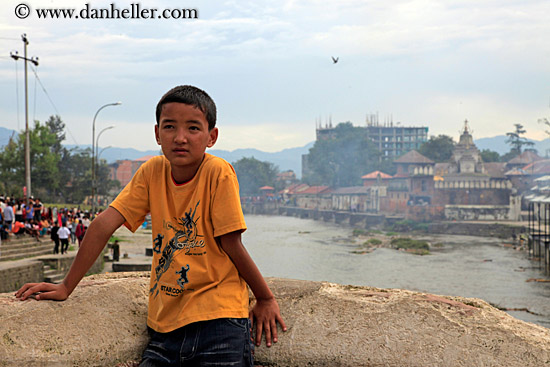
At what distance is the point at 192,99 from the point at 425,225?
167 feet

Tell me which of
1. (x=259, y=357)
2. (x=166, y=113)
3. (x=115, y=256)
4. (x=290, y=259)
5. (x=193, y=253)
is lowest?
(x=290, y=259)

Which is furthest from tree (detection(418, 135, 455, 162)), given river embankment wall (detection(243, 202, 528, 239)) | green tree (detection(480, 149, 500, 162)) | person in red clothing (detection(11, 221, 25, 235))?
person in red clothing (detection(11, 221, 25, 235))

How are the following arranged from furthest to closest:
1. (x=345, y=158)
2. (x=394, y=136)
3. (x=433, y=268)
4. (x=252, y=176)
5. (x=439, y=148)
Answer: (x=394, y=136)
(x=252, y=176)
(x=345, y=158)
(x=439, y=148)
(x=433, y=268)

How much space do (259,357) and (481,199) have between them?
5381cm

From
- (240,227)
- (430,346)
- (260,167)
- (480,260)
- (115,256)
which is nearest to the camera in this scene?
(240,227)

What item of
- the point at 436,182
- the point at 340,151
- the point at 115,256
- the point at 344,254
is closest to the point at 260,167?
the point at 340,151

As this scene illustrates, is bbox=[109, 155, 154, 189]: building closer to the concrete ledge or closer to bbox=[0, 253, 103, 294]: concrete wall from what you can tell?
bbox=[0, 253, 103, 294]: concrete wall

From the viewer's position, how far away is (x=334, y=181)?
8350 centimetres

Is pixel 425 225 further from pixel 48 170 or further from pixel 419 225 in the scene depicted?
pixel 48 170

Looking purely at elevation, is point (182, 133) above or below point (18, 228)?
above

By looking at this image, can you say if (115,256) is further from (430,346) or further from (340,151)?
(340,151)

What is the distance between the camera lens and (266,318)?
220cm

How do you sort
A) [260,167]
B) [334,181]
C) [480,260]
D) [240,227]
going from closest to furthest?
[240,227], [480,260], [334,181], [260,167]

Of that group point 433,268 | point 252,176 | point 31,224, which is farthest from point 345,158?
point 31,224
